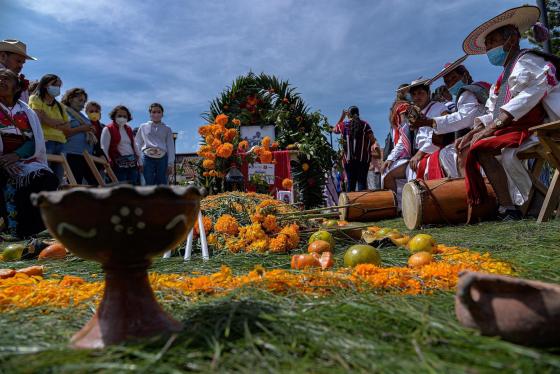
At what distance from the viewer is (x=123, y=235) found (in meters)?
1.08

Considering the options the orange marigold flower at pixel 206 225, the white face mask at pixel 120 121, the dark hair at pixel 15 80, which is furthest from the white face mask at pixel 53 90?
the orange marigold flower at pixel 206 225

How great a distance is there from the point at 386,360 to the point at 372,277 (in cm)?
80

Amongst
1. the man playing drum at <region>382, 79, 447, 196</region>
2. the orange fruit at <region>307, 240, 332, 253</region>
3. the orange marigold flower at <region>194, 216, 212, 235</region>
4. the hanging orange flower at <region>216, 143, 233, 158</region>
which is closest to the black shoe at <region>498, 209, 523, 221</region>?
the man playing drum at <region>382, 79, 447, 196</region>

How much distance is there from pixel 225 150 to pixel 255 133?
7.60ft

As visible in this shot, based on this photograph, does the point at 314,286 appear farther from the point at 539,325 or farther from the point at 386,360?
the point at 539,325

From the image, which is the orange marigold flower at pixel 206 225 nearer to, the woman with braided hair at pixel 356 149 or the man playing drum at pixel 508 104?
the man playing drum at pixel 508 104

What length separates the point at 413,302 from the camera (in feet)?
4.58

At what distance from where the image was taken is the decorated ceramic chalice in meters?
1.04

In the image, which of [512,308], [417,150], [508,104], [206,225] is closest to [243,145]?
[417,150]

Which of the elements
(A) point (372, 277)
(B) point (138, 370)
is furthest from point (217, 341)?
(A) point (372, 277)

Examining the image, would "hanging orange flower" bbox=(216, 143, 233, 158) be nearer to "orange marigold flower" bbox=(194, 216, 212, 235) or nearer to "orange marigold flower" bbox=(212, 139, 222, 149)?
"orange marigold flower" bbox=(212, 139, 222, 149)

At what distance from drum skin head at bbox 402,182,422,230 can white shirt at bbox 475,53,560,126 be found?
4.06 ft

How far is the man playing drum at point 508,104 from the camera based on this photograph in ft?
12.9

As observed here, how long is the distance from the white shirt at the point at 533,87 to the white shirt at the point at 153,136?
5.52 metres
